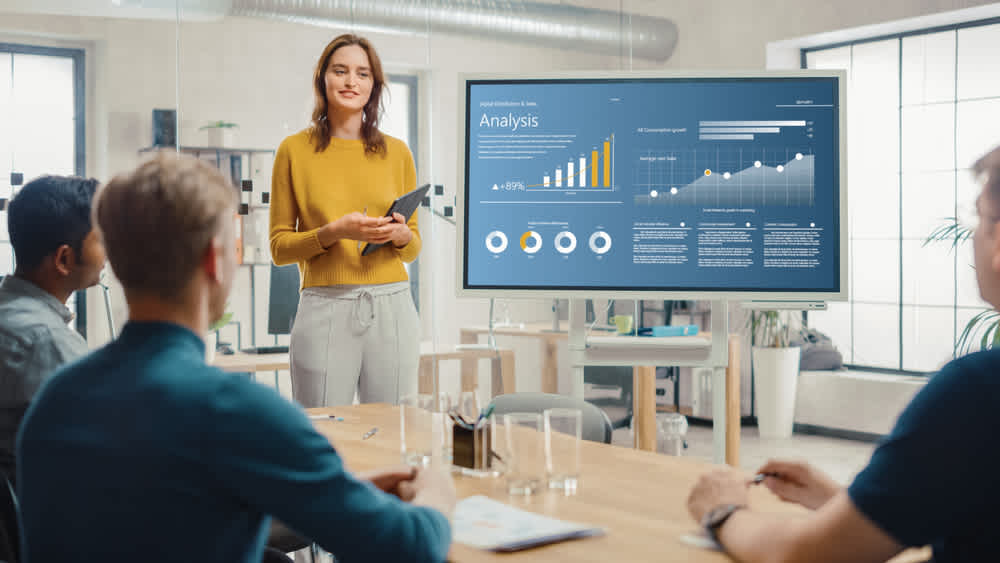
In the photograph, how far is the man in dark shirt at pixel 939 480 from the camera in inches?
38.7

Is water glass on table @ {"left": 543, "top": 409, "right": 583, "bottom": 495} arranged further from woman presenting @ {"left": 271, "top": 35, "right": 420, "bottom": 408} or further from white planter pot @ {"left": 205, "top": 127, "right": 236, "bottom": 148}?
white planter pot @ {"left": 205, "top": 127, "right": 236, "bottom": 148}

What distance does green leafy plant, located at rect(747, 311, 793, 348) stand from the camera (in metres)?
6.35

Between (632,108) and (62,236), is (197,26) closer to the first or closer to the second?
(632,108)

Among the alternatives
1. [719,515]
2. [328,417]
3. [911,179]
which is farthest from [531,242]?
[911,179]

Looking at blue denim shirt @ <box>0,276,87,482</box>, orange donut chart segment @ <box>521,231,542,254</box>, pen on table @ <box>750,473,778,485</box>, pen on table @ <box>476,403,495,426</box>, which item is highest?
orange donut chart segment @ <box>521,231,542,254</box>

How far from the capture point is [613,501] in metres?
1.54

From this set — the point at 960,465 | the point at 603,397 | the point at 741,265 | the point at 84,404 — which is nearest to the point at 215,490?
the point at 84,404

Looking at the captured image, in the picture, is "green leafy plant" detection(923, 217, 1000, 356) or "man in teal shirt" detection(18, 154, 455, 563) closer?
"man in teal shirt" detection(18, 154, 455, 563)

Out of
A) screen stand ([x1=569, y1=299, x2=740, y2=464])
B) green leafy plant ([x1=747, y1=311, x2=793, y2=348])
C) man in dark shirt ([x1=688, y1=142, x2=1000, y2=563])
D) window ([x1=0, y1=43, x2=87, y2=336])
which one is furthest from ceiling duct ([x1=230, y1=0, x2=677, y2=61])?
man in dark shirt ([x1=688, y1=142, x2=1000, y2=563])

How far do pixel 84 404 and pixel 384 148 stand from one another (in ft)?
6.60

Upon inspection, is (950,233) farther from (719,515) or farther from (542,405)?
(719,515)

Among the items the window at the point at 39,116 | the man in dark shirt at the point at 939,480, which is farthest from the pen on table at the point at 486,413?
the window at the point at 39,116

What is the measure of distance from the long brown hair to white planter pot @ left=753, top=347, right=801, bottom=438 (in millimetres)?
4193

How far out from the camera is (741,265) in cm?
293
